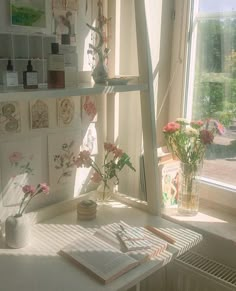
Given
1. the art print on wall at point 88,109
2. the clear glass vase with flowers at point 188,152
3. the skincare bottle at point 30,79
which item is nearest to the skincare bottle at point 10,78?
the skincare bottle at point 30,79

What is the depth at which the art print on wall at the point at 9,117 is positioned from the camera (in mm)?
1282

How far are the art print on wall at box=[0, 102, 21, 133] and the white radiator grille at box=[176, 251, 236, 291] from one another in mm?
852

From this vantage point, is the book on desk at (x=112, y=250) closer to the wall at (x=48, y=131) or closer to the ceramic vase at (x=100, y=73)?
the wall at (x=48, y=131)

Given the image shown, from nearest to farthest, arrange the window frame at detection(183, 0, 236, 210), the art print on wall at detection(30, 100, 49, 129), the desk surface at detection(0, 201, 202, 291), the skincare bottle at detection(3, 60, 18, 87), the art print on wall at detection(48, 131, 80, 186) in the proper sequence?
the desk surface at detection(0, 201, 202, 291) < the skincare bottle at detection(3, 60, 18, 87) < the art print on wall at detection(30, 100, 49, 129) < the art print on wall at detection(48, 131, 80, 186) < the window frame at detection(183, 0, 236, 210)

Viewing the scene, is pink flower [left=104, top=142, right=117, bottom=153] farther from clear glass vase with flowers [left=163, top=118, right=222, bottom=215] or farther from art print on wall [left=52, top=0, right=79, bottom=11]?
art print on wall [left=52, top=0, right=79, bottom=11]

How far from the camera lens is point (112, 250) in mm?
1167

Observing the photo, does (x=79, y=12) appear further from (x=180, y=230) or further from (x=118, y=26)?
(x=180, y=230)

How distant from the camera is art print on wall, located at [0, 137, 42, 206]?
1322 mm

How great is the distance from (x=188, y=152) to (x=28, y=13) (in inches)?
32.7

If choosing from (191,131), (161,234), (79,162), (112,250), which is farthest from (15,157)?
(191,131)

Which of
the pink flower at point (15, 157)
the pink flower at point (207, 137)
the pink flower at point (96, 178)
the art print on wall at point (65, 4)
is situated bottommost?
the pink flower at point (96, 178)

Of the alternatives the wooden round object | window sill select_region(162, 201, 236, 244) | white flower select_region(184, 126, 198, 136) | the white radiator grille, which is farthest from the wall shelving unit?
the white radiator grille

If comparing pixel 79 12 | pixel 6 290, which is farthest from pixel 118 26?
pixel 6 290

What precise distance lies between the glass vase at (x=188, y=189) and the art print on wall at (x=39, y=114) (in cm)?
60
